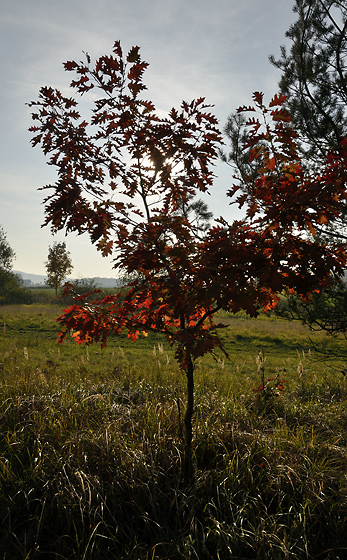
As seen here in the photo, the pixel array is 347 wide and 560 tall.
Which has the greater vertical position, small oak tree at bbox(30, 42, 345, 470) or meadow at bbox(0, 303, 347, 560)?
small oak tree at bbox(30, 42, 345, 470)

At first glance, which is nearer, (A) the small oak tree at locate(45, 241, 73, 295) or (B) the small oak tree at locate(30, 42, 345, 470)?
(B) the small oak tree at locate(30, 42, 345, 470)

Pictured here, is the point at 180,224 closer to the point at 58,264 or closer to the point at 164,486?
the point at 164,486

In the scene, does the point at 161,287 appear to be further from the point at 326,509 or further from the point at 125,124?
the point at 326,509

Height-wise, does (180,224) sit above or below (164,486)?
above

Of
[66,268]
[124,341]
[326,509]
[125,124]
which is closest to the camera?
[326,509]

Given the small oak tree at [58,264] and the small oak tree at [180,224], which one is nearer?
the small oak tree at [180,224]

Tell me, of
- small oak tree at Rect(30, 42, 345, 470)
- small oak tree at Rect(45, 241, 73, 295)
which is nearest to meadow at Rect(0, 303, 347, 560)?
small oak tree at Rect(30, 42, 345, 470)

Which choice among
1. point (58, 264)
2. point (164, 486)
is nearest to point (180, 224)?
point (164, 486)

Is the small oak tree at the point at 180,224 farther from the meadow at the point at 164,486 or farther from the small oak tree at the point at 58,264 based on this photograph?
the small oak tree at the point at 58,264

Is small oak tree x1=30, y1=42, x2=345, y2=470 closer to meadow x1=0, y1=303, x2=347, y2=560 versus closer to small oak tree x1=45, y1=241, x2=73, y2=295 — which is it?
meadow x1=0, y1=303, x2=347, y2=560

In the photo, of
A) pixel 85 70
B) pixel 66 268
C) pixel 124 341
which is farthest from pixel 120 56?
pixel 66 268

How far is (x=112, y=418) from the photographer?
3.99 m

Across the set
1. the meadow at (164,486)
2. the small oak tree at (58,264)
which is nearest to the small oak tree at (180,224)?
the meadow at (164,486)

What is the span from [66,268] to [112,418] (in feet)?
97.5
